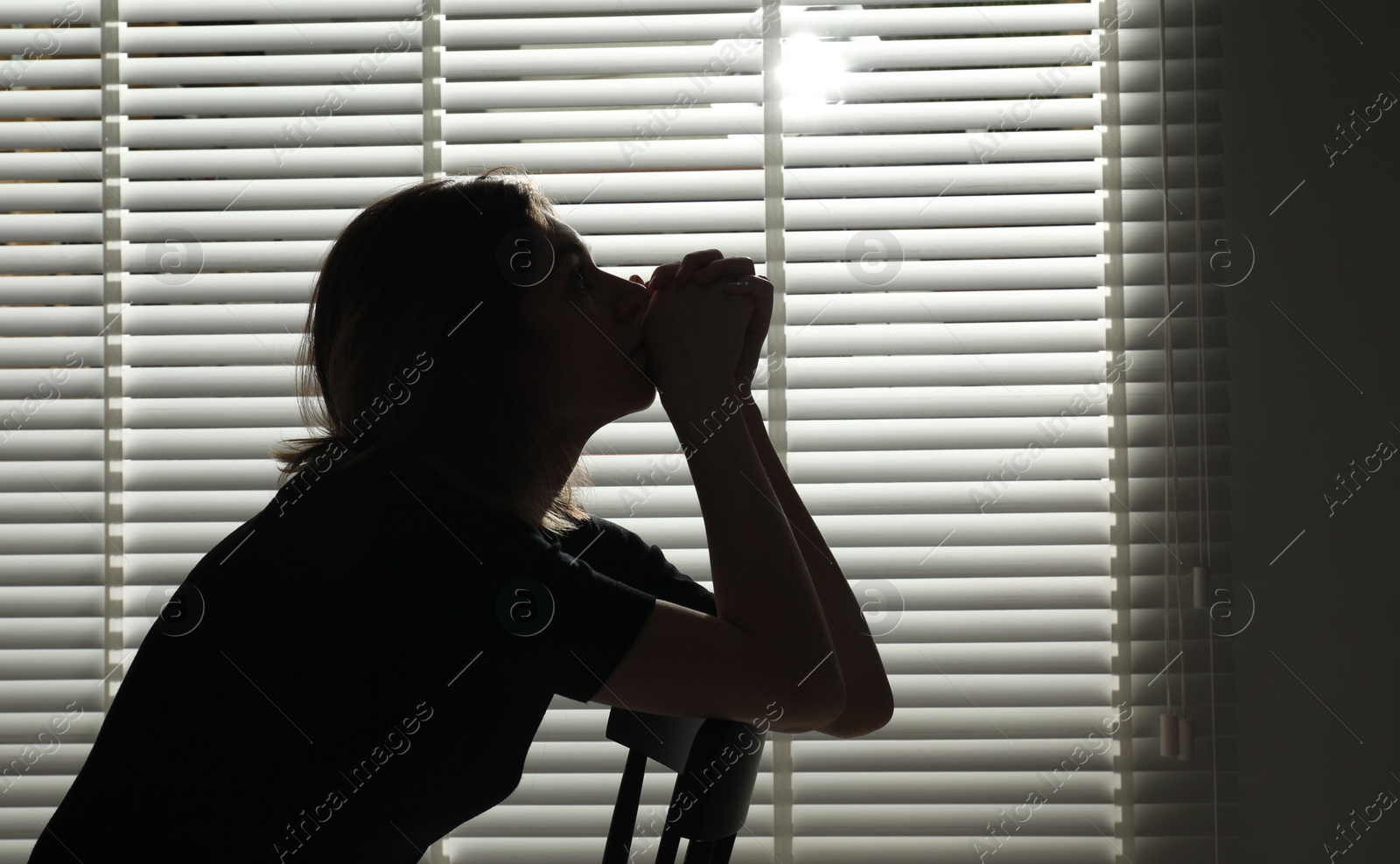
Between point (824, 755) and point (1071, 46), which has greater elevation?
point (1071, 46)

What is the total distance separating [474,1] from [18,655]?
1158 mm

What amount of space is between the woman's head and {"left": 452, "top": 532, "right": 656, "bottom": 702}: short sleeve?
0.10 metres

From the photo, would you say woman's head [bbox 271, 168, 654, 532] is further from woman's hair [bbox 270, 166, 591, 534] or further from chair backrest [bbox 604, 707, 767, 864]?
chair backrest [bbox 604, 707, 767, 864]

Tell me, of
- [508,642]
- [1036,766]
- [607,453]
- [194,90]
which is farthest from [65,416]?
[1036,766]

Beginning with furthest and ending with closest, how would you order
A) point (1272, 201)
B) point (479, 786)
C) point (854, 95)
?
point (854, 95) < point (1272, 201) < point (479, 786)

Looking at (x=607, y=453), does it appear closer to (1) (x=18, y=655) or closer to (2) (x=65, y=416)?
(2) (x=65, y=416)

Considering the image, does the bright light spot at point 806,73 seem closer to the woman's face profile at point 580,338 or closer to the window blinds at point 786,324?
the window blinds at point 786,324

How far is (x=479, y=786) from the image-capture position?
73cm

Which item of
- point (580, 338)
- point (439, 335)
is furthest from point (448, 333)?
point (580, 338)

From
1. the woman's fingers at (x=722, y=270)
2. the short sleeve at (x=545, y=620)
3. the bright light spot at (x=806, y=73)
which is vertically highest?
the bright light spot at (x=806, y=73)

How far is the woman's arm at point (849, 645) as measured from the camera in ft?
2.80

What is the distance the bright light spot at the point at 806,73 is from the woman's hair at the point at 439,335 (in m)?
0.59

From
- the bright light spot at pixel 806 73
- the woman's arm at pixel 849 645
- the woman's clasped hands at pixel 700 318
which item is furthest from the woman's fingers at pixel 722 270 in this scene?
the bright light spot at pixel 806 73

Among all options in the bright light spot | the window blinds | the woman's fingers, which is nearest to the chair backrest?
the woman's fingers
